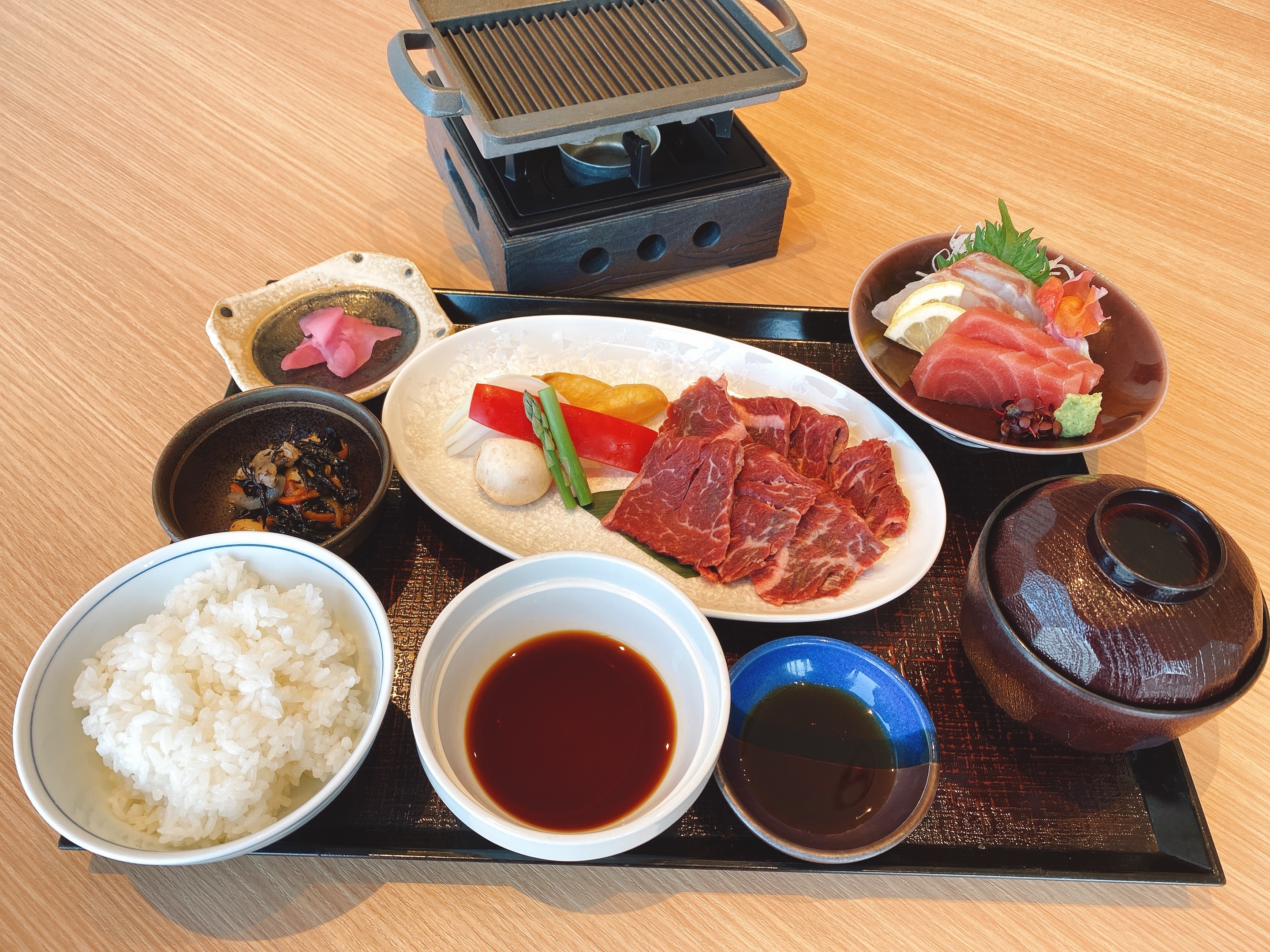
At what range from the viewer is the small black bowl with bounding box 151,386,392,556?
1.64 m

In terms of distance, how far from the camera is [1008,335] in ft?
6.20

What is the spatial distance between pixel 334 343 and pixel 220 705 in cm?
96

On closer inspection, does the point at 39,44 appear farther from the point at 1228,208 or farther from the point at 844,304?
the point at 1228,208

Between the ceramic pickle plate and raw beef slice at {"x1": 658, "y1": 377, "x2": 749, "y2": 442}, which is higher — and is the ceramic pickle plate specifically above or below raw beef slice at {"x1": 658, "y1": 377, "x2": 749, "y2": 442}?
above

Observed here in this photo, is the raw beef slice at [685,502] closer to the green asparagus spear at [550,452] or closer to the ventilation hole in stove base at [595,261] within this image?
the green asparagus spear at [550,452]

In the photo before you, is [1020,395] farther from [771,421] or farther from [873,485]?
[771,421]

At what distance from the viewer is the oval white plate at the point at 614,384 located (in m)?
1.69

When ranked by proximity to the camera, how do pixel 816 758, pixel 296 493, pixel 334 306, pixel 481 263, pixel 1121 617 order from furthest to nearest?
pixel 481 263 < pixel 334 306 < pixel 296 493 < pixel 816 758 < pixel 1121 617

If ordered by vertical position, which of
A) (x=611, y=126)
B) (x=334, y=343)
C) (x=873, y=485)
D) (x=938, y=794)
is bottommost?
(x=938, y=794)

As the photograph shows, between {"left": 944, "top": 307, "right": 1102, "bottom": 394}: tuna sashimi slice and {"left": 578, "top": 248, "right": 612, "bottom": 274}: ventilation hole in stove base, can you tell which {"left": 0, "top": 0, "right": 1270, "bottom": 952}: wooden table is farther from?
{"left": 944, "top": 307, "right": 1102, "bottom": 394}: tuna sashimi slice

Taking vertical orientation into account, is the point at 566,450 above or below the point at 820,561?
above

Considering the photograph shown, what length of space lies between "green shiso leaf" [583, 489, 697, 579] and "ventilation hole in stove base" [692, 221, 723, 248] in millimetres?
800

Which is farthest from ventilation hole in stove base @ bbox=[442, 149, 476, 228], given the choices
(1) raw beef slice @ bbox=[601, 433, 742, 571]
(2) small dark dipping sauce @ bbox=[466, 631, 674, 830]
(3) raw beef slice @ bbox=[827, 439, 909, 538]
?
(2) small dark dipping sauce @ bbox=[466, 631, 674, 830]

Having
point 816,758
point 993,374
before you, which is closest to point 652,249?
point 993,374
